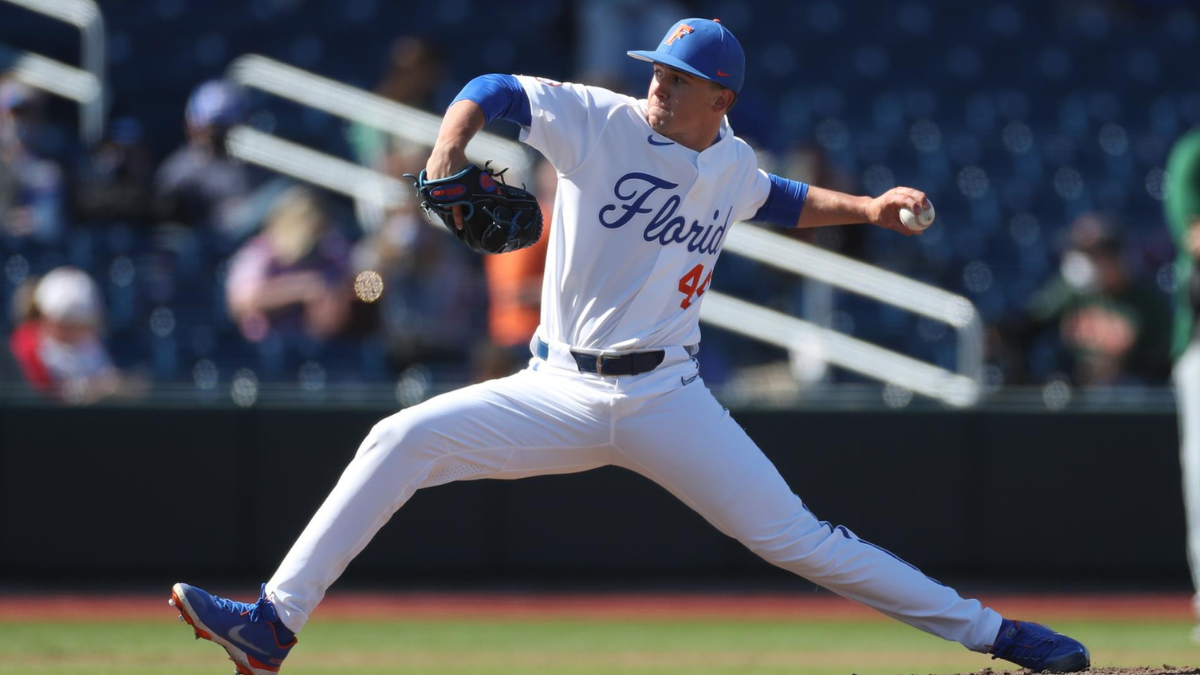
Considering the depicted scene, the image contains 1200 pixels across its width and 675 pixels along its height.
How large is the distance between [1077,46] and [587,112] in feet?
35.7

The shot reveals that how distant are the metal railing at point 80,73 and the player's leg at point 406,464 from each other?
640cm

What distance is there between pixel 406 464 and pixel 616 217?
0.85 meters

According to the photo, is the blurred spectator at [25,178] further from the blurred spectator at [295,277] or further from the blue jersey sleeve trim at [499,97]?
the blue jersey sleeve trim at [499,97]

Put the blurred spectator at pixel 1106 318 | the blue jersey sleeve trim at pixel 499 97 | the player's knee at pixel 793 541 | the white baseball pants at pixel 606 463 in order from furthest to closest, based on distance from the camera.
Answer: the blurred spectator at pixel 1106 318 < the player's knee at pixel 793 541 < the white baseball pants at pixel 606 463 < the blue jersey sleeve trim at pixel 499 97

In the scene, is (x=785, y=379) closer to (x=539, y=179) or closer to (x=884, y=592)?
(x=539, y=179)

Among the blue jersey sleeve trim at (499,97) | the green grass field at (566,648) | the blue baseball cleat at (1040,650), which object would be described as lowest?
the green grass field at (566,648)

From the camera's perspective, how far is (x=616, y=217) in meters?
4.12

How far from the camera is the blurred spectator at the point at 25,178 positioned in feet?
30.0

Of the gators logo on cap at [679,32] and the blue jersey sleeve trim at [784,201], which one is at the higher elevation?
the gators logo on cap at [679,32]

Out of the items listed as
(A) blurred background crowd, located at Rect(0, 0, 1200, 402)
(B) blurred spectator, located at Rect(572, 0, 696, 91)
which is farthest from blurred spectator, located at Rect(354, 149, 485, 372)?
(B) blurred spectator, located at Rect(572, 0, 696, 91)

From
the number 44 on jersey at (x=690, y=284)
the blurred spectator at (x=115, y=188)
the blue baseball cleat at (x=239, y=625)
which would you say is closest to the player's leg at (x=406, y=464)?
the blue baseball cleat at (x=239, y=625)

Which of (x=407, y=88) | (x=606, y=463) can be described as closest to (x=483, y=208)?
(x=606, y=463)

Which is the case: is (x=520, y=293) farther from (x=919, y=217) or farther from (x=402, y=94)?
(x=919, y=217)

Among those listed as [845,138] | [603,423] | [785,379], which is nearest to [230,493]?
[785,379]
